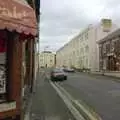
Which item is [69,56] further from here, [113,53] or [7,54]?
[7,54]

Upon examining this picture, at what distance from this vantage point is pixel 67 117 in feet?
51.9

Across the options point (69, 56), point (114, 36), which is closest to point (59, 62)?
point (69, 56)

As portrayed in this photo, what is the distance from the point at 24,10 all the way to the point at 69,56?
153753 millimetres

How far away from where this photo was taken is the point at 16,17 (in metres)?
7.61

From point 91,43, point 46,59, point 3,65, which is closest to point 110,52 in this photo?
point 91,43

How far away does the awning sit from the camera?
7.30 metres

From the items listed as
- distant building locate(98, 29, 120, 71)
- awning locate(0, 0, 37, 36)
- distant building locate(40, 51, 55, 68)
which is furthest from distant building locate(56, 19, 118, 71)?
awning locate(0, 0, 37, 36)

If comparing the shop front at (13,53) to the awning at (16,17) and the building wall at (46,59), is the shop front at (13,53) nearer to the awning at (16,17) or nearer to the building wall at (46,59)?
the awning at (16,17)

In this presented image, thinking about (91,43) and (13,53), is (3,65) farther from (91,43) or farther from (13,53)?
(91,43)

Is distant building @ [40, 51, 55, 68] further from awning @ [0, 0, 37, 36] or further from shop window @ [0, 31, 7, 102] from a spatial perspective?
awning @ [0, 0, 37, 36]

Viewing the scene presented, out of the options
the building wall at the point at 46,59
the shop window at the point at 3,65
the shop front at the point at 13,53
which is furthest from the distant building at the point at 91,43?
the shop window at the point at 3,65

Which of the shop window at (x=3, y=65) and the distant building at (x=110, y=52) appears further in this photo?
the distant building at (x=110, y=52)

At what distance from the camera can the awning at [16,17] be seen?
730 centimetres

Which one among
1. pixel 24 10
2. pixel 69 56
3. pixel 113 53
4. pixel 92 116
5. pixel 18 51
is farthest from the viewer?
pixel 69 56
